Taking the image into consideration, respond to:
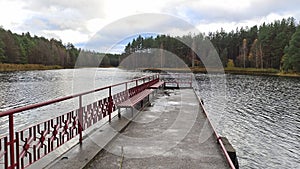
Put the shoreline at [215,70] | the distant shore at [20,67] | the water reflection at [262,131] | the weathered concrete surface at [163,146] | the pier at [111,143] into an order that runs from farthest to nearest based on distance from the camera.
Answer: the distant shore at [20,67], the shoreline at [215,70], the water reflection at [262,131], the weathered concrete surface at [163,146], the pier at [111,143]

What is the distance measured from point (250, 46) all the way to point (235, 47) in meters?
4.65

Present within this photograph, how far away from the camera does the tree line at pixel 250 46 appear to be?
47656 millimetres

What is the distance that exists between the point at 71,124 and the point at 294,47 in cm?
4891

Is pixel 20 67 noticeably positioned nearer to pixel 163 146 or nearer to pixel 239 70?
pixel 239 70

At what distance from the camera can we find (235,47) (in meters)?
71.7

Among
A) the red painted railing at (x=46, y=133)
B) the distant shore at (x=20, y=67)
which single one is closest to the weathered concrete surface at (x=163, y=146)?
the red painted railing at (x=46, y=133)

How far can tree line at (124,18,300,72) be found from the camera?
4766 centimetres

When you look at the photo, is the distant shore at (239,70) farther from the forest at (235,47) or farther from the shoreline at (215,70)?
the forest at (235,47)

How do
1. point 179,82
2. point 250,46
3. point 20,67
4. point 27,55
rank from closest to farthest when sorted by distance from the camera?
point 179,82, point 250,46, point 20,67, point 27,55

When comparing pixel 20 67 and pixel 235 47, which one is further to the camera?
pixel 235 47

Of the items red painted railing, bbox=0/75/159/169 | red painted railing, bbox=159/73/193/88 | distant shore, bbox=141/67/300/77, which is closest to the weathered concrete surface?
red painted railing, bbox=0/75/159/169

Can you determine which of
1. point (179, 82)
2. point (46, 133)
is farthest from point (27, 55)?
point (46, 133)

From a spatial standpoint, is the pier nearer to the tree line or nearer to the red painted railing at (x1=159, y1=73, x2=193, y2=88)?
the red painted railing at (x1=159, y1=73, x2=193, y2=88)

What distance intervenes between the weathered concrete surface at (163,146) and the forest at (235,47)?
3935 cm
